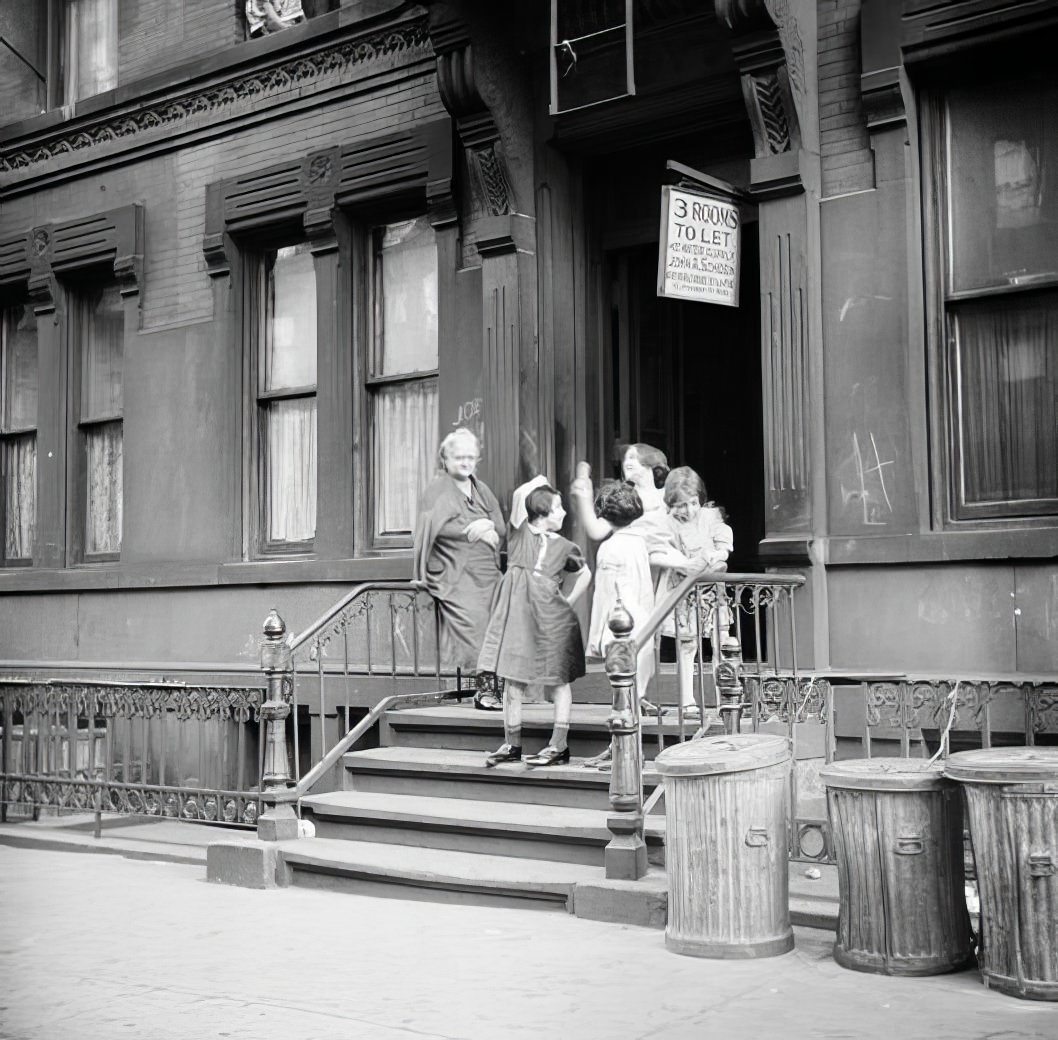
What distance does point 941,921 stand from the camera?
596cm

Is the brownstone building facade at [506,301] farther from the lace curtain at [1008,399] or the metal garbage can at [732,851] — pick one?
the metal garbage can at [732,851]

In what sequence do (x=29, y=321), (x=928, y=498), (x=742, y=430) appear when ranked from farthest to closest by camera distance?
(x=29, y=321) < (x=742, y=430) < (x=928, y=498)

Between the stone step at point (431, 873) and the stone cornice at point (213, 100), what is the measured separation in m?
6.45

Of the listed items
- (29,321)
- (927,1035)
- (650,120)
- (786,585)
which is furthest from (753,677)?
(29,321)

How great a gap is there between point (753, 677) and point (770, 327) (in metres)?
2.42

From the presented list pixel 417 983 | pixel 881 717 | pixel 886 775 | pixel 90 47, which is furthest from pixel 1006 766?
pixel 90 47

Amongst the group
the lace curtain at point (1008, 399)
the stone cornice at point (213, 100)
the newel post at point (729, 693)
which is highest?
the stone cornice at point (213, 100)

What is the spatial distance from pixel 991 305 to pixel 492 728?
4085 mm

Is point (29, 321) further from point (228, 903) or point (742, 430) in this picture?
point (228, 903)

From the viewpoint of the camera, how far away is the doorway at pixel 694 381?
11.1 m

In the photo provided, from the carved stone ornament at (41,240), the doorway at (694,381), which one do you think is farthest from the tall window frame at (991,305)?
the carved stone ornament at (41,240)

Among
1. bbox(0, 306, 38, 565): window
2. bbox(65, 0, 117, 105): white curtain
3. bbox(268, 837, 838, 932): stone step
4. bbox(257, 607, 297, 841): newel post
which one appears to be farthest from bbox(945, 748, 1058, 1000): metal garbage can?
bbox(65, 0, 117, 105): white curtain

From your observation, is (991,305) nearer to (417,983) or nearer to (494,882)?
(494,882)

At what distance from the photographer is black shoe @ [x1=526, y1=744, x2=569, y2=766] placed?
8484 mm
